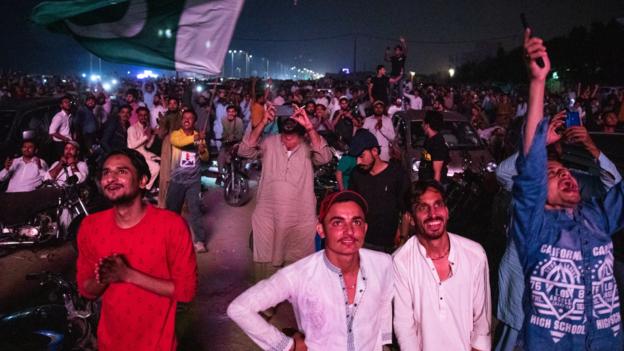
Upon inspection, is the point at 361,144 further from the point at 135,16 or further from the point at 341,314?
the point at 341,314

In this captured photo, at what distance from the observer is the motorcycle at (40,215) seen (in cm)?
758

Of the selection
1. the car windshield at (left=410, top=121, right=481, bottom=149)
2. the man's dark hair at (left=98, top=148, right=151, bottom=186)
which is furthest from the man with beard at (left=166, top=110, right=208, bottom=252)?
the car windshield at (left=410, top=121, right=481, bottom=149)

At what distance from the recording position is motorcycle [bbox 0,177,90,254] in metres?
7.58

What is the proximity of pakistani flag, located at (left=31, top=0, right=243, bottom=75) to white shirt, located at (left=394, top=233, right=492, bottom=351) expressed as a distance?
290 cm

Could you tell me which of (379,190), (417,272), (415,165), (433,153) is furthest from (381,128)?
(417,272)

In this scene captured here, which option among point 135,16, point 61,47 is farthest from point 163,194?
point 61,47

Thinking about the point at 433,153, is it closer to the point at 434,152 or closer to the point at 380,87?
the point at 434,152

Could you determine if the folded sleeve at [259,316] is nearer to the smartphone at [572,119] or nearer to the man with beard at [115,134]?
the smartphone at [572,119]

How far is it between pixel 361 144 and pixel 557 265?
2.81m

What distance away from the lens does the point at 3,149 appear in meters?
9.59

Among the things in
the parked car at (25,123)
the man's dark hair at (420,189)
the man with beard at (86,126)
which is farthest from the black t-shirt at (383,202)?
the man with beard at (86,126)

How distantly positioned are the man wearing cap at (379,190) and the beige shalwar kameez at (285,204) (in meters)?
0.39

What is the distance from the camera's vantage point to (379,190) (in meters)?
5.19

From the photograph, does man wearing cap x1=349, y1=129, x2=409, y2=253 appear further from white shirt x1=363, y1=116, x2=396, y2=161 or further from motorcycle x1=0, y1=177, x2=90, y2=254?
white shirt x1=363, y1=116, x2=396, y2=161
